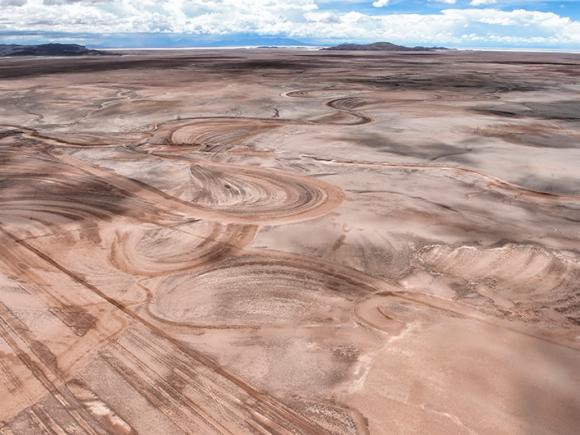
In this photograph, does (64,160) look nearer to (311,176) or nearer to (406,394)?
(311,176)

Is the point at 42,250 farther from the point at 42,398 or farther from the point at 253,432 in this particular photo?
the point at 253,432

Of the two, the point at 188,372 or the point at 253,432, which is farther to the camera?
the point at 188,372

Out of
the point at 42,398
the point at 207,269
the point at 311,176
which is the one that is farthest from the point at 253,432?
the point at 311,176

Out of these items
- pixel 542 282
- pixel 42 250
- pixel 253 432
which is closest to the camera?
pixel 253 432

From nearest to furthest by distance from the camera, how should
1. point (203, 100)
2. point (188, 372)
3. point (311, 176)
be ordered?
point (188, 372)
point (311, 176)
point (203, 100)

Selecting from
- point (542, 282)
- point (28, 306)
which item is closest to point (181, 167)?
point (28, 306)

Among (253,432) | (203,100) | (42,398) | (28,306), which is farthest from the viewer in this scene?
(203,100)
